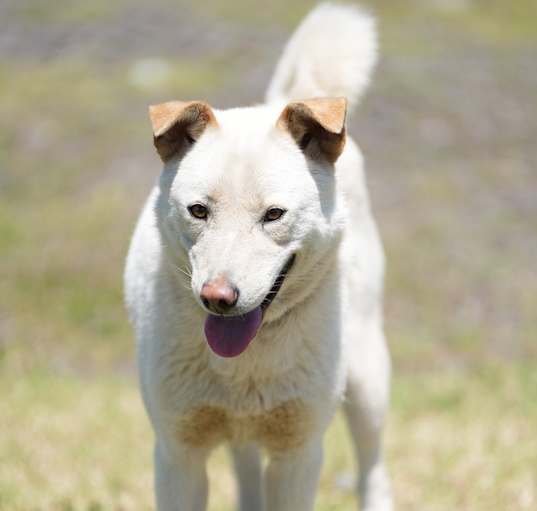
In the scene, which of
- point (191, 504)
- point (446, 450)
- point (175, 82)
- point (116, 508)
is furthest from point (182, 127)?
point (175, 82)

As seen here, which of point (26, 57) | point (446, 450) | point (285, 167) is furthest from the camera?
point (26, 57)

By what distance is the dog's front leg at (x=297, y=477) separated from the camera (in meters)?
3.51

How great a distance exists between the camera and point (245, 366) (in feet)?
10.8

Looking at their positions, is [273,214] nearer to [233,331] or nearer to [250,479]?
[233,331]

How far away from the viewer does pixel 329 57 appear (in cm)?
441

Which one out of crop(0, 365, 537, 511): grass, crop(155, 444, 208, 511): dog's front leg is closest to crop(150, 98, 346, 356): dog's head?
crop(155, 444, 208, 511): dog's front leg

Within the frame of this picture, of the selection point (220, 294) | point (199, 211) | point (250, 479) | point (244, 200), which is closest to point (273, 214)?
point (244, 200)

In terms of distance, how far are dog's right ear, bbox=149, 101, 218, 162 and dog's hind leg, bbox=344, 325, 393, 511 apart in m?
1.49

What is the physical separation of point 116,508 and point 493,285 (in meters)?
6.20

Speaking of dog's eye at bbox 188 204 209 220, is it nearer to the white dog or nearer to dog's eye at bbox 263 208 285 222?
the white dog

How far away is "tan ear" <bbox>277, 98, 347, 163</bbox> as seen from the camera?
3098 mm

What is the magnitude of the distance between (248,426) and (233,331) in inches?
21.0

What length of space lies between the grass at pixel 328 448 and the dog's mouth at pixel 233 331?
1.61 m

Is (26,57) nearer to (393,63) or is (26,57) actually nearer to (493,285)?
(393,63)
